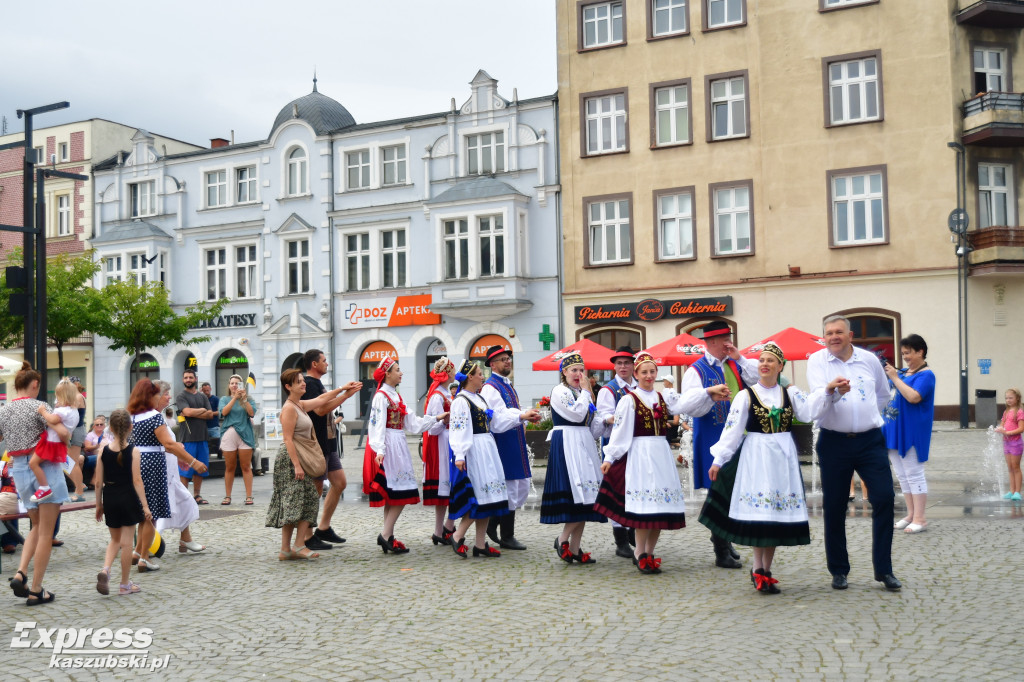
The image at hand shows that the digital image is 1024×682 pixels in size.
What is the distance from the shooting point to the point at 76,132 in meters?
42.1

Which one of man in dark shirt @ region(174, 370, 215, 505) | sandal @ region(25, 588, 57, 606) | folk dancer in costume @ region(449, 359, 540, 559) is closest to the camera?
sandal @ region(25, 588, 57, 606)

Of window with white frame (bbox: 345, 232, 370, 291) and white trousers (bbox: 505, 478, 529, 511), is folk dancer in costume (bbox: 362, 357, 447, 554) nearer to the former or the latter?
white trousers (bbox: 505, 478, 529, 511)

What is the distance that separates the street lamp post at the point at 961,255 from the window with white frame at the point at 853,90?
2465 mm

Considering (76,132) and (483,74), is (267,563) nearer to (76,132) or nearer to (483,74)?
(483,74)

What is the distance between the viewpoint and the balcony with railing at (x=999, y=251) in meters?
26.1

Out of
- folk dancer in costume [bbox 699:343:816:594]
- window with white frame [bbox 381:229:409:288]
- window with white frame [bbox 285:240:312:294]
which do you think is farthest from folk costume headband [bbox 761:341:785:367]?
window with white frame [bbox 285:240:312:294]

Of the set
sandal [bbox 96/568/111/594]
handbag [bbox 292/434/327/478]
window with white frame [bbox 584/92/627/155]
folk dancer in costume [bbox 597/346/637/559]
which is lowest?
sandal [bbox 96/568/111/594]

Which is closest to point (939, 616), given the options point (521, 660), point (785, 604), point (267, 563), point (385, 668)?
point (785, 604)

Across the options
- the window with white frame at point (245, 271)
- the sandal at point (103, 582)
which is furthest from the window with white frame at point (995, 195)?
the sandal at point (103, 582)

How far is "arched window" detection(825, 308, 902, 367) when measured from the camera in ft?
90.5

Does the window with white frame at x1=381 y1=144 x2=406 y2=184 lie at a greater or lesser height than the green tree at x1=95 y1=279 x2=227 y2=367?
greater

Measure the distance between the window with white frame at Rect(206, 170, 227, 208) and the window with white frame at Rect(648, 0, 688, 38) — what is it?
672 inches

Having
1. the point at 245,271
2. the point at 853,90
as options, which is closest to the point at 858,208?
the point at 853,90

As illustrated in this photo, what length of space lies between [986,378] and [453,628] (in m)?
23.9
